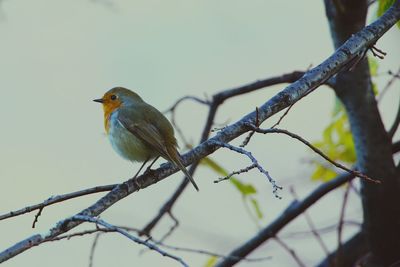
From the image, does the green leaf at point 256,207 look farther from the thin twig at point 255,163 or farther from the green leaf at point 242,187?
the thin twig at point 255,163

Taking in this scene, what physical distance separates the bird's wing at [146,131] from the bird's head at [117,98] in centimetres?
52

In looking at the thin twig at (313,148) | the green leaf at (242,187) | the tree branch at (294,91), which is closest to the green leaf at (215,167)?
the green leaf at (242,187)

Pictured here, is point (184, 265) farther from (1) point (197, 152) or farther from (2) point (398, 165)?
(2) point (398, 165)

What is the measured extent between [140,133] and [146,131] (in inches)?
1.5

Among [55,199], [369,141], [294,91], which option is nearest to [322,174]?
[369,141]

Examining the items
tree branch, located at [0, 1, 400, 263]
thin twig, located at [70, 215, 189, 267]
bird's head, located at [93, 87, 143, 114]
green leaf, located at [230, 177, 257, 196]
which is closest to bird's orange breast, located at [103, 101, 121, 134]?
bird's head, located at [93, 87, 143, 114]

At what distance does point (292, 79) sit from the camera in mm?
4020

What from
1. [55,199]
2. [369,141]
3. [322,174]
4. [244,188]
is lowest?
[55,199]

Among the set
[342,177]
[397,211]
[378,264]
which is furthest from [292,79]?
[378,264]

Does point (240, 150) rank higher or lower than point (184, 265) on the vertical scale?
higher

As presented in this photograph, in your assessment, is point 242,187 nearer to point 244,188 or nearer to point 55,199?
point 244,188

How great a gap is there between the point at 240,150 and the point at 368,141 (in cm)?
171

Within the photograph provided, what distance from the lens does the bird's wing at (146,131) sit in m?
3.77

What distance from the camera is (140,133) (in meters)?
3.96
